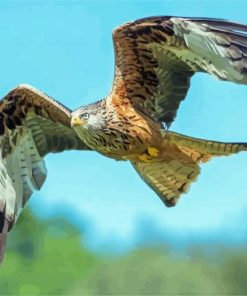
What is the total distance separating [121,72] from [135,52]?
12cm

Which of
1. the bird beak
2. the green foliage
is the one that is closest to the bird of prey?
the bird beak

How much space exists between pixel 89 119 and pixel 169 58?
1.56ft

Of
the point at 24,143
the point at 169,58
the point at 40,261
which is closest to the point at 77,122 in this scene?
the point at 169,58

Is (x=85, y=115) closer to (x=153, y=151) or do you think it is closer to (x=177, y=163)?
(x=153, y=151)

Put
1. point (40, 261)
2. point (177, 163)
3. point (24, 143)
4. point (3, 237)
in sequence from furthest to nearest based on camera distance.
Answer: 1. point (40, 261)
2. point (24, 143)
3. point (3, 237)
4. point (177, 163)

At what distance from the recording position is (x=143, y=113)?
705cm

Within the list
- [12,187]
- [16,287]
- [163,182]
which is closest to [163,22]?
[163,182]

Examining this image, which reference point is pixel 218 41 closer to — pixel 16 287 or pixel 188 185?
pixel 188 185

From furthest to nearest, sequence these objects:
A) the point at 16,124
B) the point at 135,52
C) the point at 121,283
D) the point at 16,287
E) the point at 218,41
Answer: the point at 16,287, the point at 121,283, the point at 16,124, the point at 135,52, the point at 218,41

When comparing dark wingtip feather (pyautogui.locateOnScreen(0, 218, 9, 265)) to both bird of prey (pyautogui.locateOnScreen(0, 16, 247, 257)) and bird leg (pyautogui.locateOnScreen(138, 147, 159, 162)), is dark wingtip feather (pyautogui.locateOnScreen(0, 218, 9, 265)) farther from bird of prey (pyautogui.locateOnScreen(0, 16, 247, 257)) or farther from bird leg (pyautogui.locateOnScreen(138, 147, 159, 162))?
bird leg (pyautogui.locateOnScreen(138, 147, 159, 162))

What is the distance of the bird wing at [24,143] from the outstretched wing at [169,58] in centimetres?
47

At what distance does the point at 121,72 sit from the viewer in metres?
6.95

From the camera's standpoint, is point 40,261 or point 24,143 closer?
point 24,143

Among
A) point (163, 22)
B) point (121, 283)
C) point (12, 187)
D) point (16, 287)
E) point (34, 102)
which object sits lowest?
point (16, 287)
